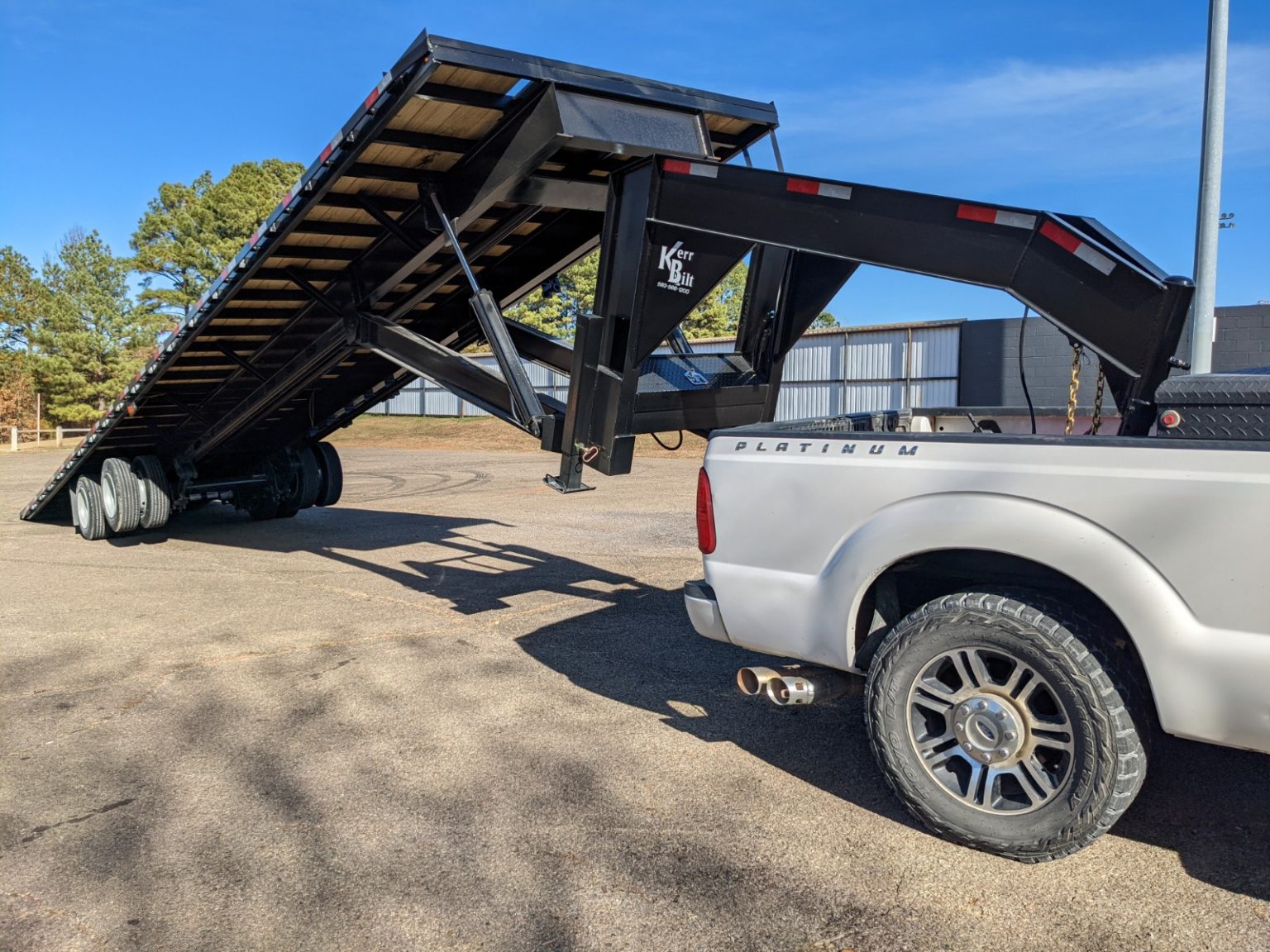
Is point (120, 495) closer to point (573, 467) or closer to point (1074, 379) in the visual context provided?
point (573, 467)

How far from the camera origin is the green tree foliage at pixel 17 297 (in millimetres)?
50562

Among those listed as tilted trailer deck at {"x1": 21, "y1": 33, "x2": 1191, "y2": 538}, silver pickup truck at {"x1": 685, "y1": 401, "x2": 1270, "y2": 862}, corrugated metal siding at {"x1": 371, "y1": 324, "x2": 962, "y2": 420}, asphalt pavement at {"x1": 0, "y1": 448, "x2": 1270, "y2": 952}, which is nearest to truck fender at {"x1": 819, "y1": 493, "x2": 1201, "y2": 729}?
silver pickup truck at {"x1": 685, "y1": 401, "x2": 1270, "y2": 862}

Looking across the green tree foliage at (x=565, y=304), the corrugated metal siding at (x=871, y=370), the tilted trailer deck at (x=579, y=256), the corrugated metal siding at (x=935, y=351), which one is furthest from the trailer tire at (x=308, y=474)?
the green tree foliage at (x=565, y=304)

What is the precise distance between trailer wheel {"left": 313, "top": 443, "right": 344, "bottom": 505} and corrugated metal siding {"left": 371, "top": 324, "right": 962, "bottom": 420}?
43.0 ft

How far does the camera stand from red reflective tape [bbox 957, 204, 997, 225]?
419 cm

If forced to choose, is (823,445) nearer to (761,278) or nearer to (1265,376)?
(1265,376)

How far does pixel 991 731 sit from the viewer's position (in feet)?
11.6

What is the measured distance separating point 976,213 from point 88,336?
49960mm

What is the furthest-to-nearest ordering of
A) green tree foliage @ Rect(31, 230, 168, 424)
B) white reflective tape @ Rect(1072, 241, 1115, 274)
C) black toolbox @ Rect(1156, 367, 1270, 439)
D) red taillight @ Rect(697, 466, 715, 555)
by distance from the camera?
green tree foliage @ Rect(31, 230, 168, 424) < red taillight @ Rect(697, 466, 715, 555) < white reflective tape @ Rect(1072, 241, 1115, 274) < black toolbox @ Rect(1156, 367, 1270, 439)

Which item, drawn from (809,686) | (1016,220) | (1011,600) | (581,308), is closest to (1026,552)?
(1011,600)

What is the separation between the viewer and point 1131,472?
10.6ft

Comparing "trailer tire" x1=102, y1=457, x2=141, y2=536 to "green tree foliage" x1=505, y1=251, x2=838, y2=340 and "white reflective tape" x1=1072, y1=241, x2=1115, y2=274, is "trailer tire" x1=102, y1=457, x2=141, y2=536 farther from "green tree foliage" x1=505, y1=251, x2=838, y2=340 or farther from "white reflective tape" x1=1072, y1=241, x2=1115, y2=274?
"green tree foliage" x1=505, y1=251, x2=838, y2=340

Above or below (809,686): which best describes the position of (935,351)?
above

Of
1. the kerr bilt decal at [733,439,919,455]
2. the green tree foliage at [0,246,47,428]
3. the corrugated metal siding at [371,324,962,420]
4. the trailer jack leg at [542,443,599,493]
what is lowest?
the trailer jack leg at [542,443,599,493]
